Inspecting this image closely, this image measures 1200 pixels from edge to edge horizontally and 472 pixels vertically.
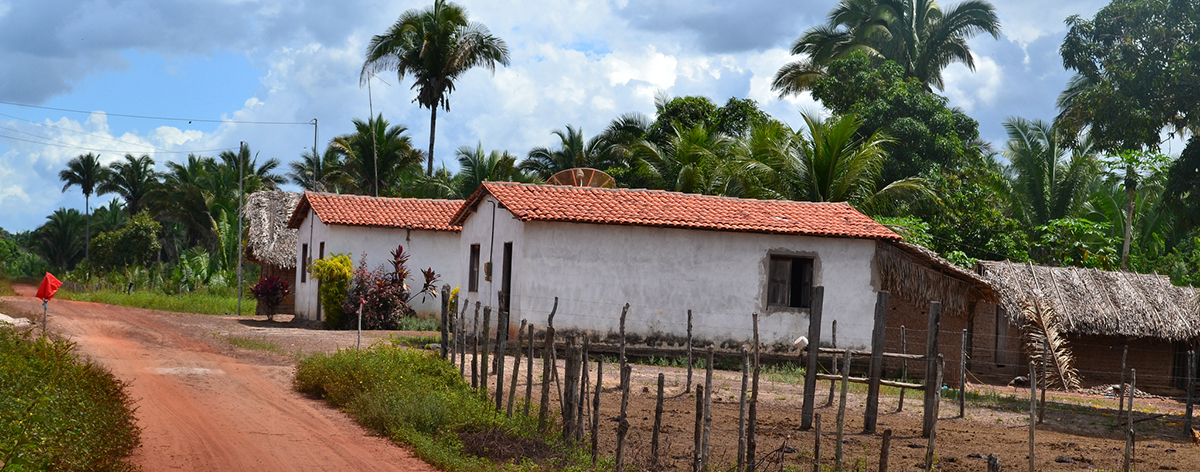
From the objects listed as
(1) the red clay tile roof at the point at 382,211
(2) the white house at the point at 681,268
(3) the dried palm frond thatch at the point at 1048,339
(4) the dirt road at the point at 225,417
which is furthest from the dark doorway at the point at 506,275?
(3) the dried palm frond thatch at the point at 1048,339

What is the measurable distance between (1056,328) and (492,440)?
44.5 feet

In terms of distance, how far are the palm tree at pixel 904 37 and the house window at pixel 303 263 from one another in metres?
16.9

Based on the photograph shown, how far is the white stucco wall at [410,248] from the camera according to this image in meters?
23.5

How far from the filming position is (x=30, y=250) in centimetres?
6212

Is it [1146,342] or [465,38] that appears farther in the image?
[465,38]

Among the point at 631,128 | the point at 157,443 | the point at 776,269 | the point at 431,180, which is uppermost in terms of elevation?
the point at 631,128

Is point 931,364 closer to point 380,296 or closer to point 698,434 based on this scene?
point 698,434

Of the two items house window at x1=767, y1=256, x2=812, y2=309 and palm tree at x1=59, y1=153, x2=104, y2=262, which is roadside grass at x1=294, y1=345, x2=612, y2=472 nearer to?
house window at x1=767, y1=256, x2=812, y2=309

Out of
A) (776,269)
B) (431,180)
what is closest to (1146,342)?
(776,269)

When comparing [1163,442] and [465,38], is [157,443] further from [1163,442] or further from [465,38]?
[465,38]

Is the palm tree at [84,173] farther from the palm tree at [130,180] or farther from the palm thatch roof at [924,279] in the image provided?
the palm thatch roof at [924,279]

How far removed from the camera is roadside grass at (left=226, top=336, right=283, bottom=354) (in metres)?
17.4

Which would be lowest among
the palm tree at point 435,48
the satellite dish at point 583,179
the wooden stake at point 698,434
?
the wooden stake at point 698,434

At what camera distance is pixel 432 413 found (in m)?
9.89
